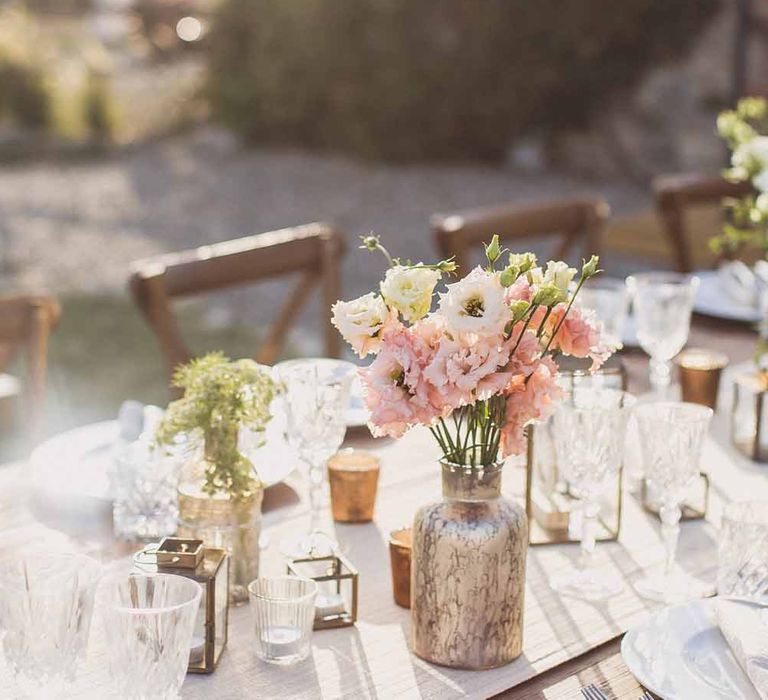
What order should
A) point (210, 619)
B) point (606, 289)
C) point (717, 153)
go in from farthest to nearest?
point (717, 153) < point (606, 289) < point (210, 619)

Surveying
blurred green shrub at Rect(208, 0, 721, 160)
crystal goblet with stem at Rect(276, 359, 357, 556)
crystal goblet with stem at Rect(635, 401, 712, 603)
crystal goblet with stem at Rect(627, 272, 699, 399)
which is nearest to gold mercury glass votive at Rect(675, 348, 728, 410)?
crystal goblet with stem at Rect(627, 272, 699, 399)

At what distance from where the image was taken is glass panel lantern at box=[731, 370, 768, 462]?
1.92 m

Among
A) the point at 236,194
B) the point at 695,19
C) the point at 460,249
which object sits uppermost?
the point at 695,19

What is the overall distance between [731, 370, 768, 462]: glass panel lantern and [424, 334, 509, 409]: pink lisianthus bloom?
0.87 m

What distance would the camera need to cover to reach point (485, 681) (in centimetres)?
128

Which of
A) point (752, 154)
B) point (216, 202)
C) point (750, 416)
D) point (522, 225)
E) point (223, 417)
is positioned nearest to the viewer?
point (223, 417)

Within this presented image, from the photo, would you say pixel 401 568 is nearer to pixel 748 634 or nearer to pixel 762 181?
pixel 748 634

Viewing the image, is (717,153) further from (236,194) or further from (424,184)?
(236,194)

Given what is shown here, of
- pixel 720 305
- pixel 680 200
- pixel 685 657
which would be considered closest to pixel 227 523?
pixel 685 657

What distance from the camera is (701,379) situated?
6.86 feet

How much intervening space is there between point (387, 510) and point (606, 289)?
2.17ft

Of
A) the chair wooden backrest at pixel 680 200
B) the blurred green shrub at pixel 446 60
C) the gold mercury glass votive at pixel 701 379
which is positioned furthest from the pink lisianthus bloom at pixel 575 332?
the blurred green shrub at pixel 446 60

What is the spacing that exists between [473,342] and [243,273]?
59.3 inches

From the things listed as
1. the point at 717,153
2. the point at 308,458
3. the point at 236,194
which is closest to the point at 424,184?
the point at 236,194
